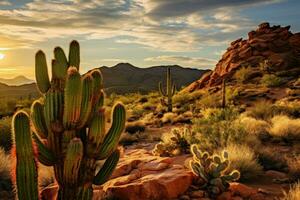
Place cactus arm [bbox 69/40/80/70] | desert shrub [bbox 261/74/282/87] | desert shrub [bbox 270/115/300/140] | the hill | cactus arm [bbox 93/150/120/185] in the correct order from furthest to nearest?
desert shrub [bbox 261/74/282/87] < the hill < desert shrub [bbox 270/115/300/140] < cactus arm [bbox 69/40/80/70] < cactus arm [bbox 93/150/120/185]

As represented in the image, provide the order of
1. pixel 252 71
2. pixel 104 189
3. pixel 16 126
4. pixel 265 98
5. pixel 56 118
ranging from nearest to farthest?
1. pixel 16 126
2. pixel 56 118
3. pixel 104 189
4. pixel 265 98
5. pixel 252 71

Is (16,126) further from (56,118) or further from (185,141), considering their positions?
(185,141)

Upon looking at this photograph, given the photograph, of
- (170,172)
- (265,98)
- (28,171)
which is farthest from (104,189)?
(265,98)

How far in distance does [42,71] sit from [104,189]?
2823 millimetres

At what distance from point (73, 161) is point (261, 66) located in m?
36.8

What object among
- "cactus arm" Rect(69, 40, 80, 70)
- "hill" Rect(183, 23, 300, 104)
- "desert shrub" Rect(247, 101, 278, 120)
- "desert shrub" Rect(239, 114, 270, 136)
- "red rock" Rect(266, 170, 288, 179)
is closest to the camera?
"cactus arm" Rect(69, 40, 80, 70)

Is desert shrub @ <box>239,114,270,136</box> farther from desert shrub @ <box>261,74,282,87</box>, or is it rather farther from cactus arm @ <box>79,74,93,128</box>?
desert shrub @ <box>261,74,282,87</box>

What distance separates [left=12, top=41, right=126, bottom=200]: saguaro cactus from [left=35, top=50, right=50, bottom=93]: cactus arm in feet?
0.41

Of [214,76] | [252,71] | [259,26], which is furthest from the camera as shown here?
[259,26]

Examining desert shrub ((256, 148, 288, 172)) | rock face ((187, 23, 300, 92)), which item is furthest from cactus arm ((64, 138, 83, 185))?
rock face ((187, 23, 300, 92))

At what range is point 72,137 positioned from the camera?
18.2 ft

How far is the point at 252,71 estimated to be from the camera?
39625mm

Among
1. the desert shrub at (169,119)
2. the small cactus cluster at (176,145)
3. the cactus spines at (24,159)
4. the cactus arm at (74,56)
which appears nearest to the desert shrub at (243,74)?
the desert shrub at (169,119)

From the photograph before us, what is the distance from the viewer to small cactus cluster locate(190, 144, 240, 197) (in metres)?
7.90
